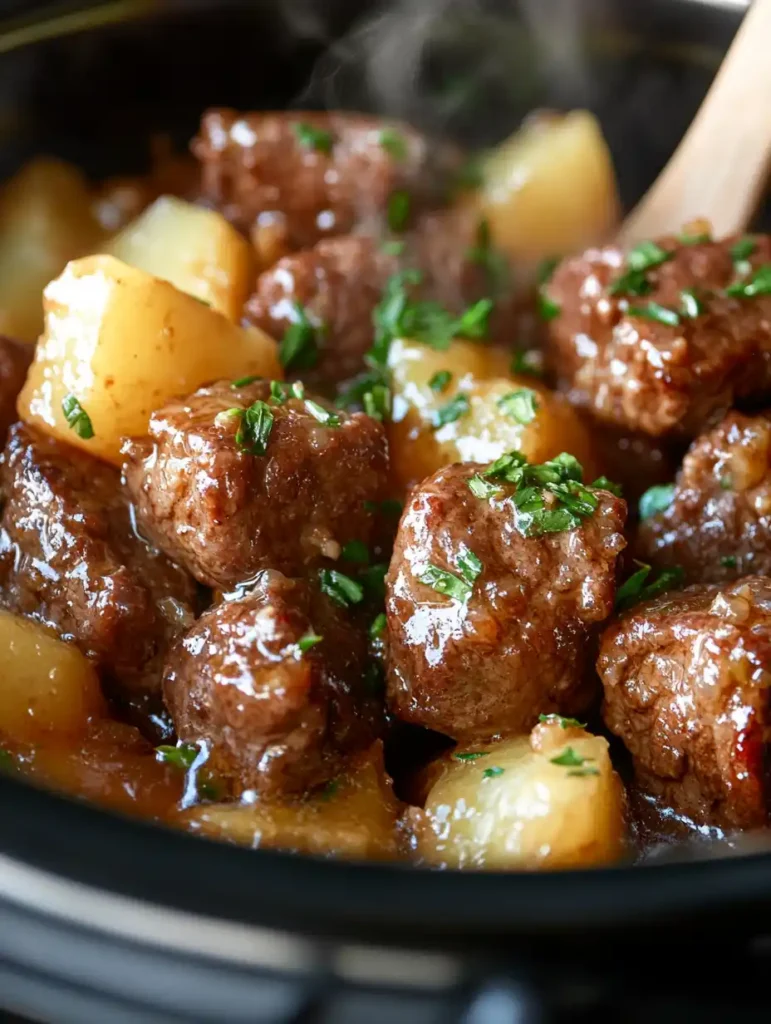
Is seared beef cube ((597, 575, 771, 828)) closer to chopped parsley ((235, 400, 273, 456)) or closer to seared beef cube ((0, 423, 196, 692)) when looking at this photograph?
chopped parsley ((235, 400, 273, 456))

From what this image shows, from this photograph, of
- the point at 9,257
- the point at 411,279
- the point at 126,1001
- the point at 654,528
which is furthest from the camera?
the point at 9,257

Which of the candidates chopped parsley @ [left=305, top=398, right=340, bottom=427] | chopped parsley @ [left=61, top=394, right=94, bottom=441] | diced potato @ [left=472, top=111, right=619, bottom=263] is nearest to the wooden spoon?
diced potato @ [left=472, top=111, right=619, bottom=263]

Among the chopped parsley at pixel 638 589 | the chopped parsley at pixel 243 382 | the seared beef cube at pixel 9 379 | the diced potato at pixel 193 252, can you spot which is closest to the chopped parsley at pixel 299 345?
the diced potato at pixel 193 252

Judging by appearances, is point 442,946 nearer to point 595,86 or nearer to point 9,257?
point 9,257

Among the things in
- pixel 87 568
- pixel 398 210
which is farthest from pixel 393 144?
pixel 87 568

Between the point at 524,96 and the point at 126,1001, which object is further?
the point at 524,96

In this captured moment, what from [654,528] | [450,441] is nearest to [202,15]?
[450,441]
